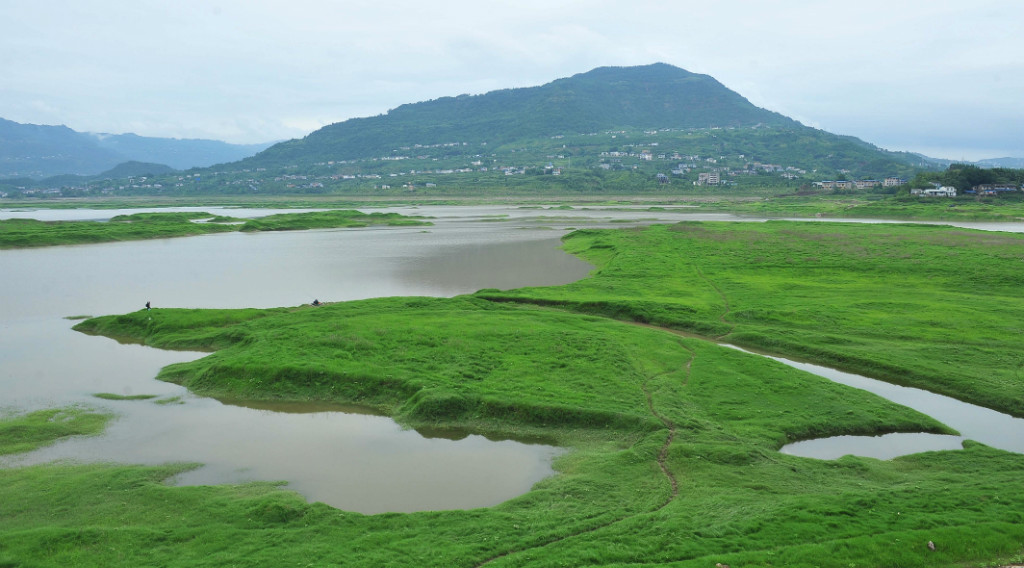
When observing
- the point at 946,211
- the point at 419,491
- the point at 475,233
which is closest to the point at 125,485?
the point at 419,491

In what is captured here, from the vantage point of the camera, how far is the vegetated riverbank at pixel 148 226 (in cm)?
8025

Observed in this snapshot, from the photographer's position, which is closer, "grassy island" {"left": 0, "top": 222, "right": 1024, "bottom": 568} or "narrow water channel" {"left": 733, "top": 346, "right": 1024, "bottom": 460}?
"grassy island" {"left": 0, "top": 222, "right": 1024, "bottom": 568}

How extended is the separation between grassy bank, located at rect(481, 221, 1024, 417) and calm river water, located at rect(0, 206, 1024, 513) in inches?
356

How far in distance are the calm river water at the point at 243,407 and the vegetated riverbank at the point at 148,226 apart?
7094 mm

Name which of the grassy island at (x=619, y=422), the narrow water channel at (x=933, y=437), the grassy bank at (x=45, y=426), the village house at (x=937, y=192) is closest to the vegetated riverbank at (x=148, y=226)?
the grassy island at (x=619, y=422)

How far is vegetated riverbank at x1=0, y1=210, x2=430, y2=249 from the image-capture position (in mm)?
80250

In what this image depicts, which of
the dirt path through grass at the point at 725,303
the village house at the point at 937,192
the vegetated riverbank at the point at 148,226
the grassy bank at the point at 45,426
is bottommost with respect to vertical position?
the grassy bank at the point at 45,426

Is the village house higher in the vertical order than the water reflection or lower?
higher

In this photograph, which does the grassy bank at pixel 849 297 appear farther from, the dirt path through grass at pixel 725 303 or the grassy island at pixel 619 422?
the grassy island at pixel 619 422

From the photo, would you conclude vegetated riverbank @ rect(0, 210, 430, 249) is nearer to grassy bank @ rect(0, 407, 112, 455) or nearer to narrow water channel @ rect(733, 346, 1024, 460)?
grassy bank @ rect(0, 407, 112, 455)

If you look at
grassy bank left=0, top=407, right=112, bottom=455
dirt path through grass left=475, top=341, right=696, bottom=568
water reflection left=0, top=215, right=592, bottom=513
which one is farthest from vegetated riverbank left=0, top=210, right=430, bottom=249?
dirt path through grass left=475, top=341, right=696, bottom=568

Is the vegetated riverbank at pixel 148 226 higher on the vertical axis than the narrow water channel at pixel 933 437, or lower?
higher

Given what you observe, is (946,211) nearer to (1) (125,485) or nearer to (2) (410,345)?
(2) (410,345)

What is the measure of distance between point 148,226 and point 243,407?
286ft
